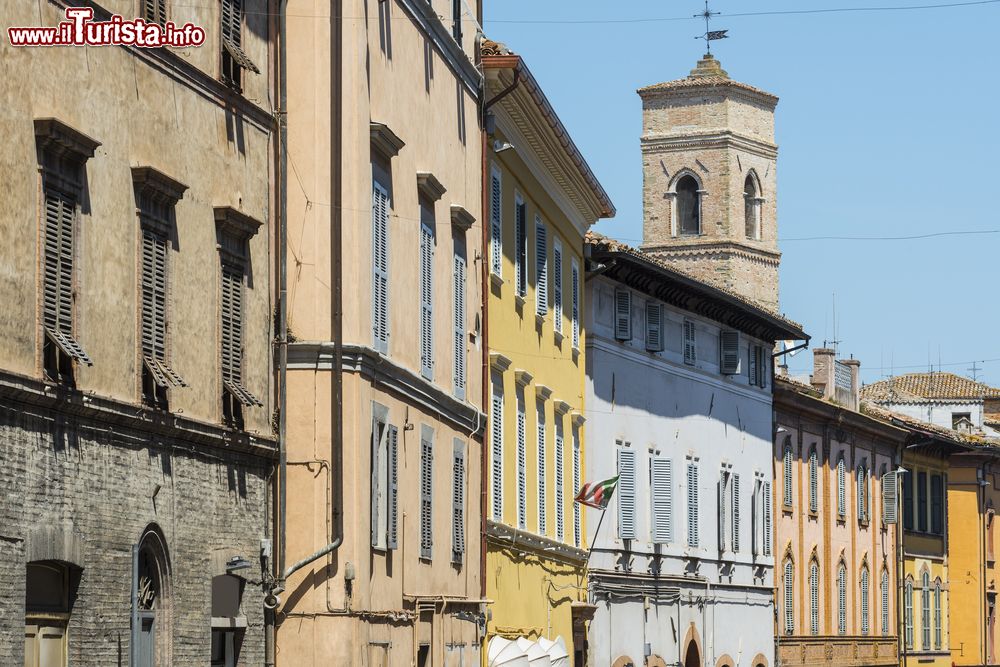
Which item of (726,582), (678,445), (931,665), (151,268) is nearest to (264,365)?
(151,268)

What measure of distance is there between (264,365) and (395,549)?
3808mm

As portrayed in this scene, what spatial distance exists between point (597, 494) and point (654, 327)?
25.9ft

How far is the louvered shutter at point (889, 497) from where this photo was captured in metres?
65.1

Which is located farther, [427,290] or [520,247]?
[520,247]

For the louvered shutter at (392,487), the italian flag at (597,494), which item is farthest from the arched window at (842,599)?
the louvered shutter at (392,487)

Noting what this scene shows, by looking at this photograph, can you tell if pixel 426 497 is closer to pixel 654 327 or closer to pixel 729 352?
pixel 654 327

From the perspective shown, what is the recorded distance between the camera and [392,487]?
82.3 feet

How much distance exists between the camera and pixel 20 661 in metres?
16.3

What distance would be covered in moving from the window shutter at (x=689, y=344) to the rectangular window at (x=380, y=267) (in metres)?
23.4

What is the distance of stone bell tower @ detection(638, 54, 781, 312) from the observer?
4368 inches

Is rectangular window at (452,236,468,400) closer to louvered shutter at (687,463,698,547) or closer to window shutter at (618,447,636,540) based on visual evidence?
window shutter at (618,447,636,540)

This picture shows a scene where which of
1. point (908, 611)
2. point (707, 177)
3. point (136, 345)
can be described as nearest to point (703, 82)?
point (707, 177)

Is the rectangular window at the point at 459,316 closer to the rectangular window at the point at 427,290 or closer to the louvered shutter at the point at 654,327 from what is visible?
the rectangular window at the point at 427,290

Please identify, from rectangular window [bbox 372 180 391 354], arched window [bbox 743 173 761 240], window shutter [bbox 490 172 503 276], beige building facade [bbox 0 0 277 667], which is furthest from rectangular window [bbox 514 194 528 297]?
arched window [bbox 743 173 761 240]
